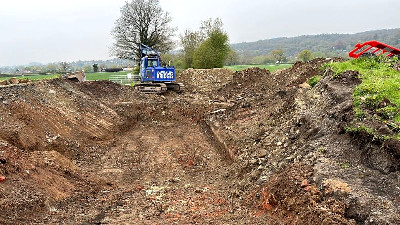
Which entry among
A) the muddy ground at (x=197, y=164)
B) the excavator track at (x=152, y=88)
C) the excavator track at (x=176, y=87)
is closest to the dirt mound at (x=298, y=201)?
the muddy ground at (x=197, y=164)

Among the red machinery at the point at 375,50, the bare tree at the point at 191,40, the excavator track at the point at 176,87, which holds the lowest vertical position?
the excavator track at the point at 176,87

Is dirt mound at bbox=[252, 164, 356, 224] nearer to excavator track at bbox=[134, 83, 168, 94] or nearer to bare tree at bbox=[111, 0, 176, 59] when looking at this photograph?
excavator track at bbox=[134, 83, 168, 94]

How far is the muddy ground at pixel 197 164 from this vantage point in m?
5.85

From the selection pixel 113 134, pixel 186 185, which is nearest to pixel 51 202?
pixel 186 185

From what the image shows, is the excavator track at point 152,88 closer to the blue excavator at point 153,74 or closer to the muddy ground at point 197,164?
the blue excavator at point 153,74

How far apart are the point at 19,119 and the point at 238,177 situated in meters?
7.08

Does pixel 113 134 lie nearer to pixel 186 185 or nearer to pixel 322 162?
pixel 186 185

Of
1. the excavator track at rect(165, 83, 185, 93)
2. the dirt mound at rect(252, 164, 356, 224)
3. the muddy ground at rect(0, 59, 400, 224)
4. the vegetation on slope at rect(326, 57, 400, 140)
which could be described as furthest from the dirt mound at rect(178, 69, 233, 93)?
the dirt mound at rect(252, 164, 356, 224)

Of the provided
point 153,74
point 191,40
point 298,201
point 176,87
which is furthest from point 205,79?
point 298,201

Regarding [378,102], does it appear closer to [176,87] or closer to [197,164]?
[197,164]

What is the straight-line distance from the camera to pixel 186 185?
9016mm

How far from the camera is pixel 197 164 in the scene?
10.9 metres

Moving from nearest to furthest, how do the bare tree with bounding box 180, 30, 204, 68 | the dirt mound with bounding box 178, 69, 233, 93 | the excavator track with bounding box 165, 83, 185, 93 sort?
the excavator track with bounding box 165, 83, 185, 93 → the dirt mound with bounding box 178, 69, 233, 93 → the bare tree with bounding box 180, 30, 204, 68

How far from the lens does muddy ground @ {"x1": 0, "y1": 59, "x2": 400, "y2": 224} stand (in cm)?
585
